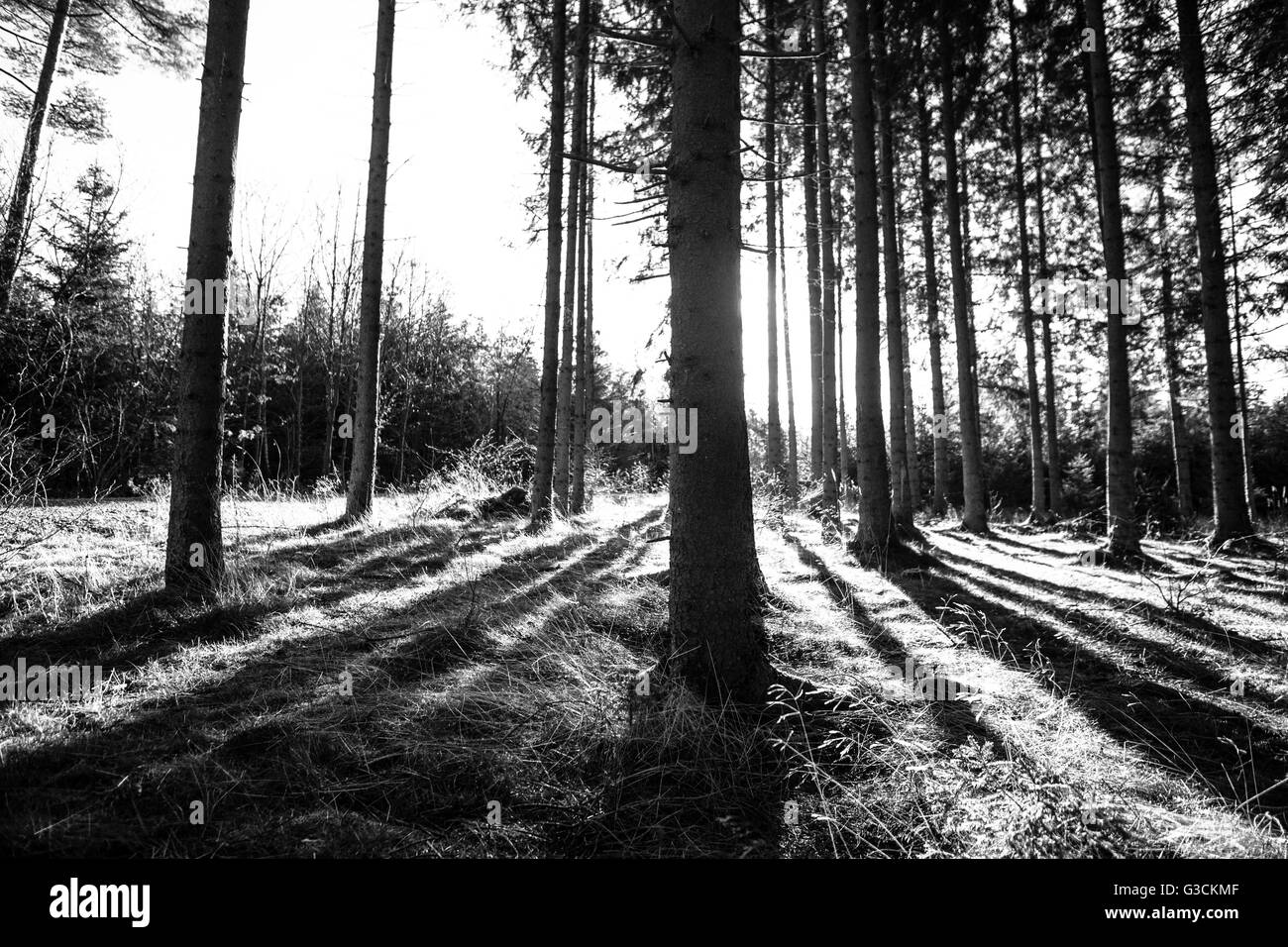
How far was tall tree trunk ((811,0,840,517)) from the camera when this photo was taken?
1141cm

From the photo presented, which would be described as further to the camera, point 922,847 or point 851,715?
point 851,715

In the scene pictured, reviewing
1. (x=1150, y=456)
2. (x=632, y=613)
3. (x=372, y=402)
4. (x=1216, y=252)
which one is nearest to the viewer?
(x=632, y=613)

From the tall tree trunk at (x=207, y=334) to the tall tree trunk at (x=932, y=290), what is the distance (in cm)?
1002

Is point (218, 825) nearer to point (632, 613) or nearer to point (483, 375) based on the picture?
point (632, 613)

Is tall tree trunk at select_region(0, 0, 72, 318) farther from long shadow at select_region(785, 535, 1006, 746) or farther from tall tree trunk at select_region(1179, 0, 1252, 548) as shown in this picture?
tall tree trunk at select_region(1179, 0, 1252, 548)

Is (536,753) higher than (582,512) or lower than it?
lower

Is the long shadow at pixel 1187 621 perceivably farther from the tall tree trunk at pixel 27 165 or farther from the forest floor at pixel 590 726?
the tall tree trunk at pixel 27 165

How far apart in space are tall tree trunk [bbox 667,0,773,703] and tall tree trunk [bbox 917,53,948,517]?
29.9 feet

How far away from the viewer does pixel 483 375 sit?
29.1 metres

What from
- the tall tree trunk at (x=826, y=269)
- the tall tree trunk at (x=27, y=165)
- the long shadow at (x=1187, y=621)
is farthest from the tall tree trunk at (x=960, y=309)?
the tall tree trunk at (x=27, y=165)

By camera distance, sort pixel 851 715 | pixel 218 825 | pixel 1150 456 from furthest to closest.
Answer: pixel 1150 456, pixel 851 715, pixel 218 825

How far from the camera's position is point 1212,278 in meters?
8.25
